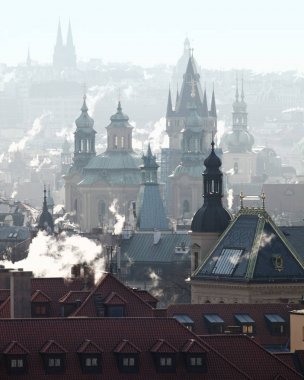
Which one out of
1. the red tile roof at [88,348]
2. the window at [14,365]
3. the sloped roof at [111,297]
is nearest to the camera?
the window at [14,365]

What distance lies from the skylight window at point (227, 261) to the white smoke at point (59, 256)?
4650 millimetres

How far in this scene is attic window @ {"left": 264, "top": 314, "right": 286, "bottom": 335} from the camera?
353ft

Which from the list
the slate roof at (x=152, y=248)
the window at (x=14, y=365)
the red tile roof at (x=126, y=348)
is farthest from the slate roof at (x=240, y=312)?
the slate roof at (x=152, y=248)

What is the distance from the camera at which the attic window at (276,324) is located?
10756cm

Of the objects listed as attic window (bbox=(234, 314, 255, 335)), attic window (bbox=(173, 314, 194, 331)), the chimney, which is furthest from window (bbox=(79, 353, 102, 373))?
attic window (bbox=(234, 314, 255, 335))

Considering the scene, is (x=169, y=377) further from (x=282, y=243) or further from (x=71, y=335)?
(x=282, y=243)

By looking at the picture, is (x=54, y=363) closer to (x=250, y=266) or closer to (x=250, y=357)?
(x=250, y=357)

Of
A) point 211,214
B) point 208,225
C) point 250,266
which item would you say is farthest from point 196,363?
point 211,214

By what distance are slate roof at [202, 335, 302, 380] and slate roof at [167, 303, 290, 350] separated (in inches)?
576

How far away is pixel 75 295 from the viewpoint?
335ft

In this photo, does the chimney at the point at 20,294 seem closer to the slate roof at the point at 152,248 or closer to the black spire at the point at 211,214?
the black spire at the point at 211,214

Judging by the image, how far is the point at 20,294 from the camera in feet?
319

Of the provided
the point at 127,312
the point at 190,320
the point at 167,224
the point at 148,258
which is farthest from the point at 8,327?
the point at 167,224

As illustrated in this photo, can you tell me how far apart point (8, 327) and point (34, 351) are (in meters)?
1.24
